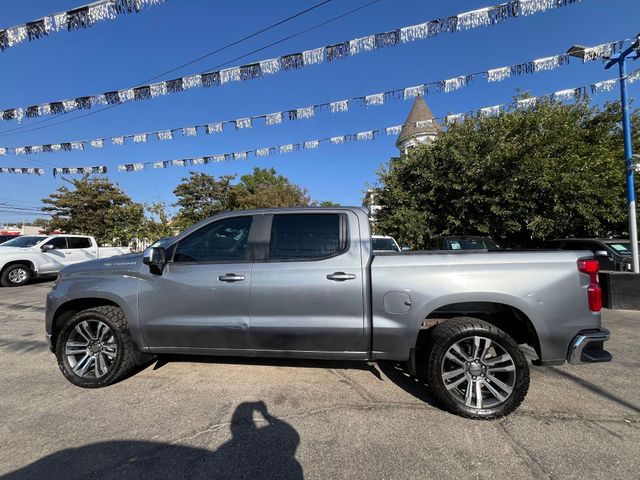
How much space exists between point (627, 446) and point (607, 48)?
8183 mm

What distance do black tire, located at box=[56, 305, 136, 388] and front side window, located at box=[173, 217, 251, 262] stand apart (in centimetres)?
91

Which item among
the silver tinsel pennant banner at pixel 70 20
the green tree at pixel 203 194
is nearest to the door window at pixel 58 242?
the silver tinsel pennant banner at pixel 70 20

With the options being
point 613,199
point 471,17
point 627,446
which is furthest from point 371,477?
point 613,199

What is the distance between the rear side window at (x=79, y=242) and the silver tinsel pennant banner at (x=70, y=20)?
26.5 feet

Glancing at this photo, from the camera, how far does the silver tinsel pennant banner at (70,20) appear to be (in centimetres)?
585

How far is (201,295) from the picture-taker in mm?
3281

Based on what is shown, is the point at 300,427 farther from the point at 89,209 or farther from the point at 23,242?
the point at 89,209

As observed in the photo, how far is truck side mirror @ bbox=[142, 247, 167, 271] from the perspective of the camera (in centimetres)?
330

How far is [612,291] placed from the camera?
722 centimetres

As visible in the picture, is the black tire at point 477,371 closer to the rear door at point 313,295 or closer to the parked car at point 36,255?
the rear door at point 313,295

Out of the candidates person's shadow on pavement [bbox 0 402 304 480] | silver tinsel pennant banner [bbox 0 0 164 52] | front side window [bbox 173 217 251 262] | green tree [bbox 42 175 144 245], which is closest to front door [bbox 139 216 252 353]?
front side window [bbox 173 217 251 262]

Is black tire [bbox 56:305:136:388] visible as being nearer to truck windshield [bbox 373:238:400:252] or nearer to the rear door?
the rear door

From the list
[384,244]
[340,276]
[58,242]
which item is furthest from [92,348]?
[58,242]

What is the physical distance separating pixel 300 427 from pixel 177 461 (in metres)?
0.93
